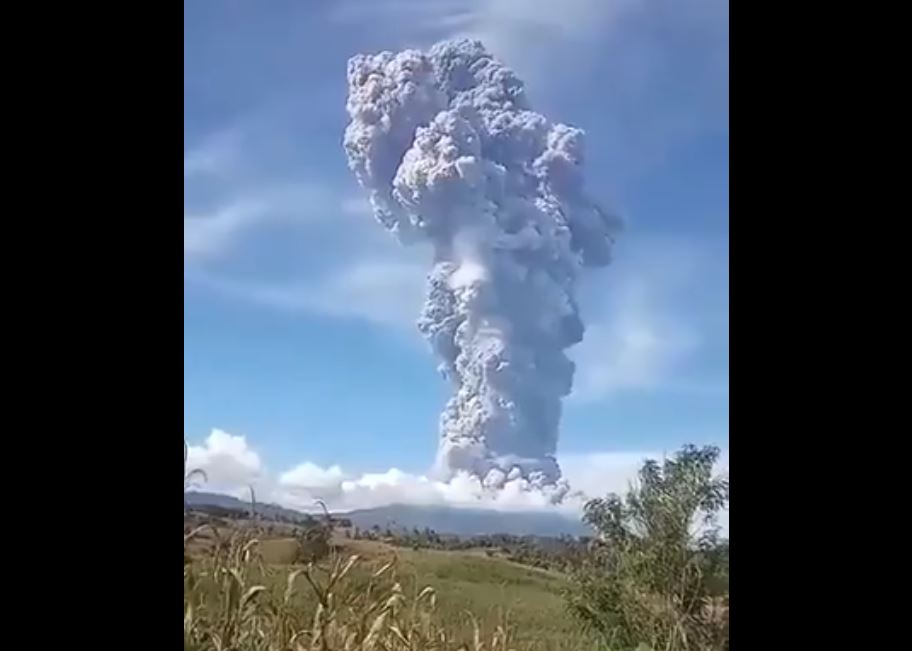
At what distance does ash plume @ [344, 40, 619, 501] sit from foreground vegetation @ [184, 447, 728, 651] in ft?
0.41

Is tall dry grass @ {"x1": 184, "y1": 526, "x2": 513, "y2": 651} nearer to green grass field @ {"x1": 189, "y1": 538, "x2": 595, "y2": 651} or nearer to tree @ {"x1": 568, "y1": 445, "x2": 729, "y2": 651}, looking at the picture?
green grass field @ {"x1": 189, "y1": 538, "x2": 595, "y2": 651}

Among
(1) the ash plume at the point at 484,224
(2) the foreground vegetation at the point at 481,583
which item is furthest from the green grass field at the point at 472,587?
(1) the ash plume at the point at 484,224

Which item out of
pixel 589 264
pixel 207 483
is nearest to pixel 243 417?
pixel 207 483

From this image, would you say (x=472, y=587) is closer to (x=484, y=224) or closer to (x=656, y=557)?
(x=656, y=557)

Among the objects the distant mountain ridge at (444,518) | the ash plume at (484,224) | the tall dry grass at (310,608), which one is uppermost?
the ash plume at (484,224)

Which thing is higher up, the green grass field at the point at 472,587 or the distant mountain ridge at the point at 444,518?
the distant mountain ridge at the point at 444,518

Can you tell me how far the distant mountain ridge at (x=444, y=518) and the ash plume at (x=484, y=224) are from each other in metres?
0.05

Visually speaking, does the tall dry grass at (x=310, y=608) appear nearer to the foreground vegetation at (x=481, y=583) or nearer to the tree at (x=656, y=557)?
the foreground vegetation at (x=481, y=583)

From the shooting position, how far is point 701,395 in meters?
1.52

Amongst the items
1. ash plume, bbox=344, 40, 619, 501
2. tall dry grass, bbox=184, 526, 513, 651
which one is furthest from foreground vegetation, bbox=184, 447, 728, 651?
ash plume, bbox=344, 40, 619, 501

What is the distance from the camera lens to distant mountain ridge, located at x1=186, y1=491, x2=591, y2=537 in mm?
1529

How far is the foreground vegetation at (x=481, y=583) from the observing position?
1.51 meters
